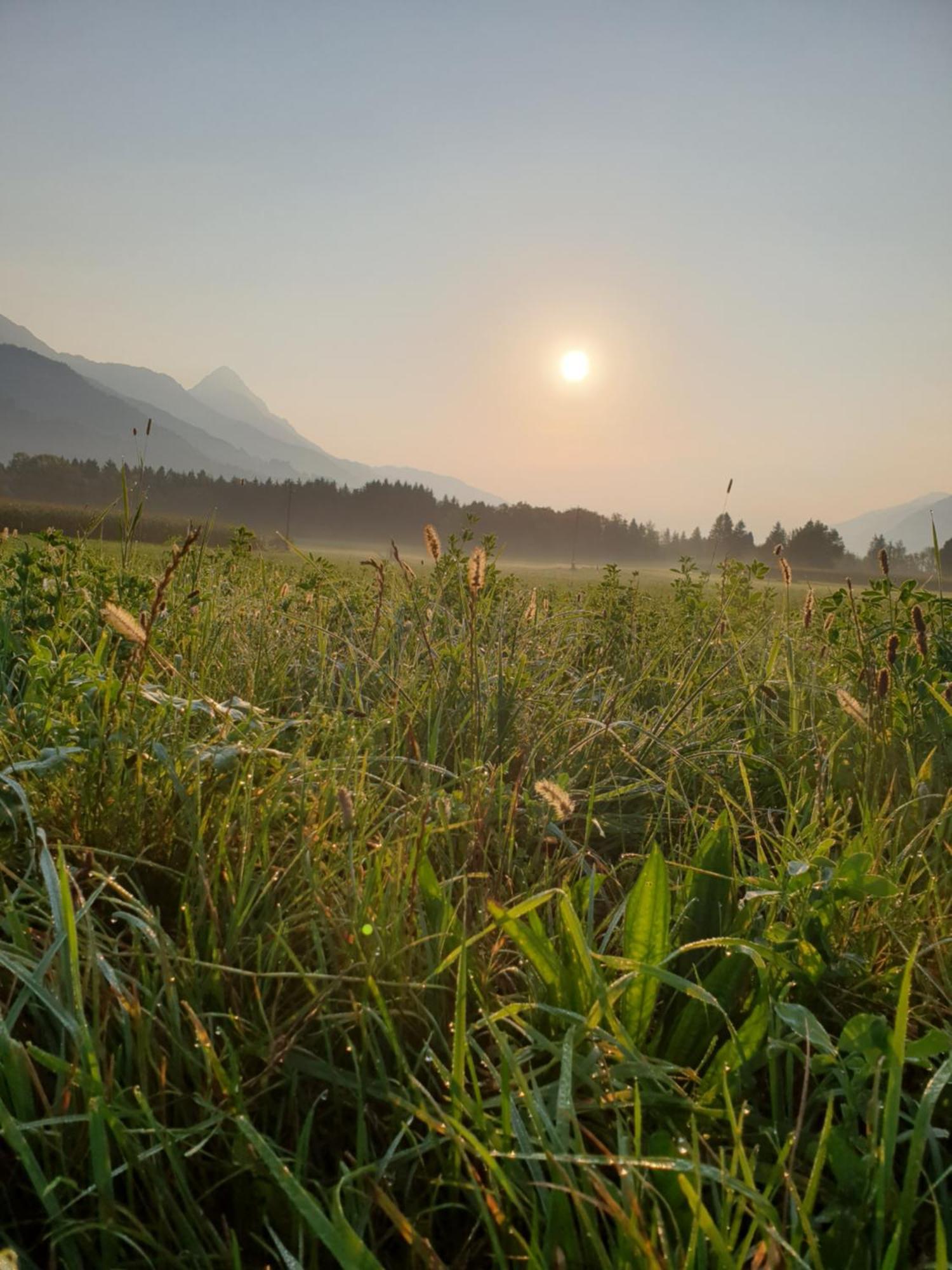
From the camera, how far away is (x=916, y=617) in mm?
1685

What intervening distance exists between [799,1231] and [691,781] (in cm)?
145

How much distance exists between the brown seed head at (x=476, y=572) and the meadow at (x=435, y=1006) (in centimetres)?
1

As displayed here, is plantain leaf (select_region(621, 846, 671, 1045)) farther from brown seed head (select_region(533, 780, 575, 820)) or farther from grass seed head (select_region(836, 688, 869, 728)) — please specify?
grass seed head (select_region(836, 688, 869, 728))

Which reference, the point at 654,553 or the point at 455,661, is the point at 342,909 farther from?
the point at 654,553

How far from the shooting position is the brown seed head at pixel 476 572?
1.33 metres

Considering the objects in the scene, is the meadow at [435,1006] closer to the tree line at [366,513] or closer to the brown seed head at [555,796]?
the brown seed head at [555,796]

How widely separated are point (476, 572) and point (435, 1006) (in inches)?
27.7

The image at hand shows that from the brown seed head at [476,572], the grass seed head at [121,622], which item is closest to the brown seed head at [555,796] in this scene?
the brown seed head at [476,572]

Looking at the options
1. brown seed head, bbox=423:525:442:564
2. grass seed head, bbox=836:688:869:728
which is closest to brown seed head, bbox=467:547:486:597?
brown seed head, bbox=423:525:442:564

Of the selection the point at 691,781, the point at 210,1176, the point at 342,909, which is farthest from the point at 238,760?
the point at 691,781

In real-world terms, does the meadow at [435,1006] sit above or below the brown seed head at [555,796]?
below

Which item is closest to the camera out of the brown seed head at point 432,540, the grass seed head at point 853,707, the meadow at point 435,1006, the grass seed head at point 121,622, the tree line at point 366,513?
the meadow at point 435,1006

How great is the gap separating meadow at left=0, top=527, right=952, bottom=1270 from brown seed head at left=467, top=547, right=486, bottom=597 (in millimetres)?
14

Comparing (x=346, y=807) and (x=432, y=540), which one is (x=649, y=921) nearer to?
(x=346, y=807)
